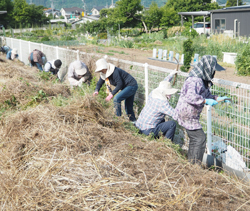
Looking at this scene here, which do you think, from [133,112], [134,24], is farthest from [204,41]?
[134,24]

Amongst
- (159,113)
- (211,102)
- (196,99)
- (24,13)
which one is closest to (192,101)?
(196,99)

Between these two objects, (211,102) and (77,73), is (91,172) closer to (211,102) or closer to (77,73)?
(211,102)

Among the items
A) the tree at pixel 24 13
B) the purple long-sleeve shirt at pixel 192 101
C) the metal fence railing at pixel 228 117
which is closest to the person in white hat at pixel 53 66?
the metal fence railing at pixel 228 117

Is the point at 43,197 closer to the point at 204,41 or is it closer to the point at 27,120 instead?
the point at 27,120

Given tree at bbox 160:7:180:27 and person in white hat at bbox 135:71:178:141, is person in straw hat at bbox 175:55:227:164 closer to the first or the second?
person in white hat at bbox 135:71:178:141

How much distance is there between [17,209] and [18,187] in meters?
Result: 0.26

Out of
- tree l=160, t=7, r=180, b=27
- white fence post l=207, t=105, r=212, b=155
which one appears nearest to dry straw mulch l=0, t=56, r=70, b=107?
white fence post l=207, t=105, r=212, b=155

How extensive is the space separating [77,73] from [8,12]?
64619mm

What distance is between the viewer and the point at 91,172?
2.70 m

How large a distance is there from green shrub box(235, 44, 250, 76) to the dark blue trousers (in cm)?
842

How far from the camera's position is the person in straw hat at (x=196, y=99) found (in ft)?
11.9

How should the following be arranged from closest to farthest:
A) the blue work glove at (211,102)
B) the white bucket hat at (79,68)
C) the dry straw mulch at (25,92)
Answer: the blue work glove at (211,102), the dry straw mulch at (25,92), the white bucket hat at (79,68)

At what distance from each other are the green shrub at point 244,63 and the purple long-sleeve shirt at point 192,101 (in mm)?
8727

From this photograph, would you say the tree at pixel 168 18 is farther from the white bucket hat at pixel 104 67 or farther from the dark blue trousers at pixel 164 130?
the dark blue trousers at pixel 164 130
